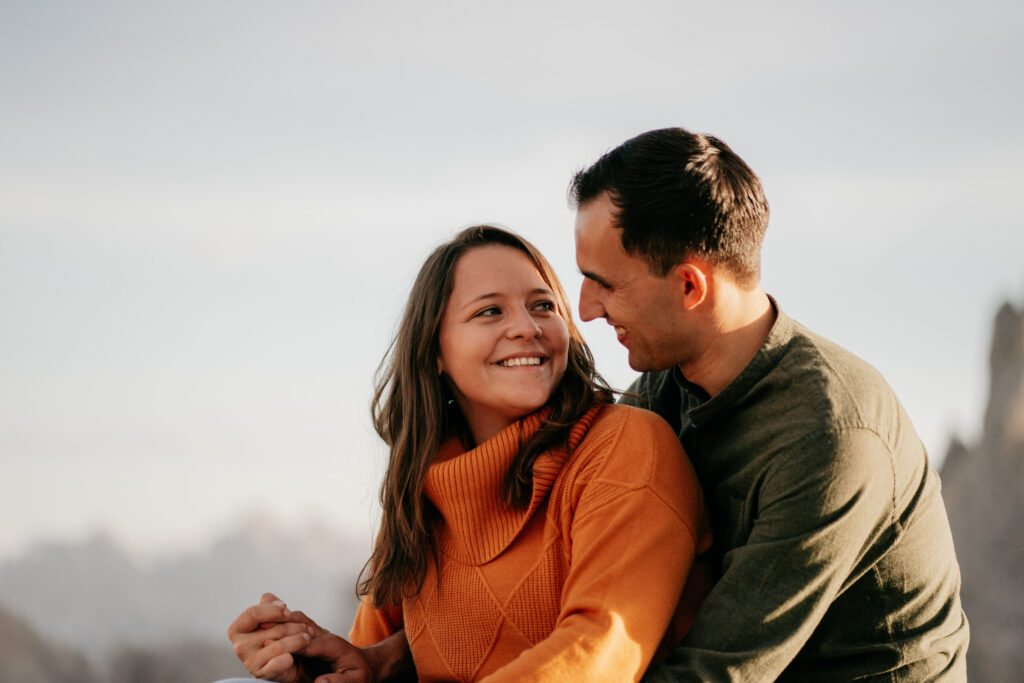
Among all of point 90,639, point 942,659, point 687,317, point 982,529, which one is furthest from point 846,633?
point 90,639

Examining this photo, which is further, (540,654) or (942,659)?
(942,659)

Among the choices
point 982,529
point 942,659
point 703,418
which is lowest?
point 982,529

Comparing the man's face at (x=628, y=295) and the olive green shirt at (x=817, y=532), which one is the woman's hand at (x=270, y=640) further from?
the man's face at (x=628, y=295)

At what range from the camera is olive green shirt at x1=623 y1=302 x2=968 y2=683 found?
160cm

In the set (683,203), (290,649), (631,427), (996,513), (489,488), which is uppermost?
(683,203)

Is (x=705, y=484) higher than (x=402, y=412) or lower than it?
lower

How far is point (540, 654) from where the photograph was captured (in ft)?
5.15

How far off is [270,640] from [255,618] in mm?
60

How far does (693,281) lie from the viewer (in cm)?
194

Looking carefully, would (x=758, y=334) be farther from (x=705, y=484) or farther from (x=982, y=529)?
(x=982, y=529)

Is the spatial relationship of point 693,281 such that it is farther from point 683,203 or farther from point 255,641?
point 255,641

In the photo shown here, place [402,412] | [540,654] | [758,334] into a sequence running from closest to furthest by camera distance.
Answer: [540,654] → [758,334] → [402,412]

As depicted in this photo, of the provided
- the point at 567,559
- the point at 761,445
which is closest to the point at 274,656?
the point at 567,559

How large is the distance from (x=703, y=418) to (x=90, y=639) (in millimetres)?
4228
